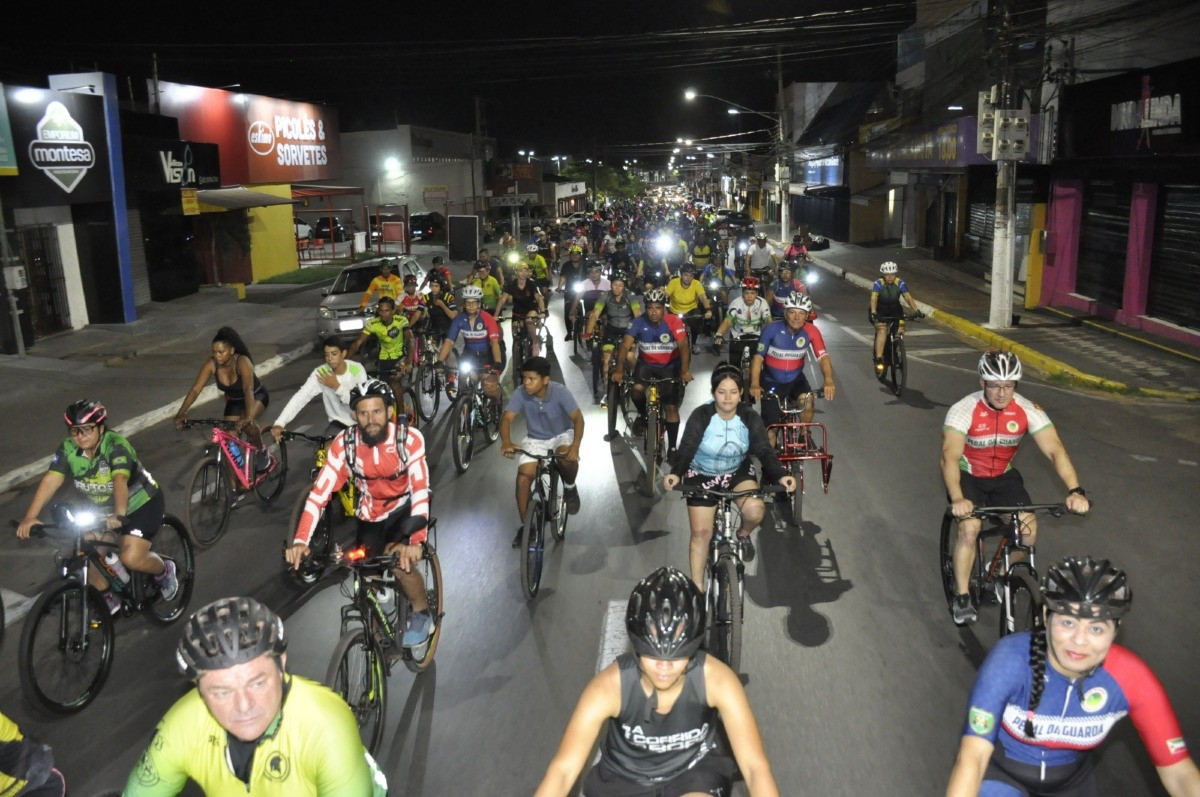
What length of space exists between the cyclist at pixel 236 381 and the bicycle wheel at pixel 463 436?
2095 mm

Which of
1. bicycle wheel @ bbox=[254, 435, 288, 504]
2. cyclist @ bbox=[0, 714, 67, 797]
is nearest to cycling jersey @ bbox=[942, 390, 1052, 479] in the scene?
cyclist @ bbox=[0, 714, 67, 797]

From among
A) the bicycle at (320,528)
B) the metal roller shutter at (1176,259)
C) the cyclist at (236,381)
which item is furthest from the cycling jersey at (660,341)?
the metal roller shutter at (1176,259)

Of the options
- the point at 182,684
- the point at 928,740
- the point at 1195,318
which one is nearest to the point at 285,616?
the point at 182,684

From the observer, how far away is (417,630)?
627 cm

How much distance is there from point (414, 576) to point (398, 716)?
0.83 meters

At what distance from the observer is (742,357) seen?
46.2 ft

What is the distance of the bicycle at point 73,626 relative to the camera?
6168 mm

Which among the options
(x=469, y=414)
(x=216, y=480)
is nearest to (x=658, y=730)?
(x=216, y=480)

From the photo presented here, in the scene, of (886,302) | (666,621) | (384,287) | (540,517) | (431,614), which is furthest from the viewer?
(384,287)

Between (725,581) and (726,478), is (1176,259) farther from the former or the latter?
(725,581)

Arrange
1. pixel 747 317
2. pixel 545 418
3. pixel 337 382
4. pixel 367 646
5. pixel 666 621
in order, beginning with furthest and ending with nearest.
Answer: pixel 747 317, pixel 337 382, pixel 545 418, pixel 367 646, pixel 666 621

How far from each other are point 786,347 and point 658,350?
1.64 meters

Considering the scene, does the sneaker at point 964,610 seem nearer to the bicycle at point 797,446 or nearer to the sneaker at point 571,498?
the bicycle at point 797,446

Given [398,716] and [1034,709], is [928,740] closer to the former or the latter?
[1034,709]
